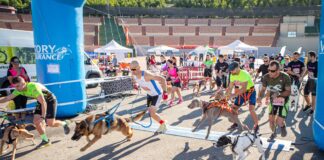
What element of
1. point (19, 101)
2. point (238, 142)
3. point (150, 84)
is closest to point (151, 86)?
point (150, 84)

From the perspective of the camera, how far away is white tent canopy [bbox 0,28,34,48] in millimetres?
12180

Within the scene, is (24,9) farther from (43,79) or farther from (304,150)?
(304,150)

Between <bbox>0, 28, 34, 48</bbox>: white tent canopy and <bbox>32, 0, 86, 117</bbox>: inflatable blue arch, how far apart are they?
4.92 m

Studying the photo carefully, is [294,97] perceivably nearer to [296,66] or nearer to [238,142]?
[296,66]

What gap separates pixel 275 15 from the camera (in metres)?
62.5

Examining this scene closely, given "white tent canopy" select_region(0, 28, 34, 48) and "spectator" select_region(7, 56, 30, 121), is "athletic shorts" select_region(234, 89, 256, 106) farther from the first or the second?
"white tent canopy" select_region(0, 28, 34, 48)

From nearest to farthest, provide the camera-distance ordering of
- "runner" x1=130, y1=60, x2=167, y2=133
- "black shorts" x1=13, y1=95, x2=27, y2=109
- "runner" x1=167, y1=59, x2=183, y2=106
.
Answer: "runner" x1=130, y1=60, x2=167, y2=133 < "black shorts" x1=13, y1=95, x2=27, y2=109 < "runner" x1=167, y1=59, x2=183, y2=106

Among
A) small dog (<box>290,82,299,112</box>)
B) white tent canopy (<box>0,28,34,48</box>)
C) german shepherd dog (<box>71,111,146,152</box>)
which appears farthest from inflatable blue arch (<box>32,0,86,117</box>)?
small dog (<box>290,82,299,112</box>)

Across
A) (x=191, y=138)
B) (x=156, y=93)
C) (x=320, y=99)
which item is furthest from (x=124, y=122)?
(x=320, y=99)

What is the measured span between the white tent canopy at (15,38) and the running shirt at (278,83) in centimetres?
1077

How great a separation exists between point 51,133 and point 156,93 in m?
2.88

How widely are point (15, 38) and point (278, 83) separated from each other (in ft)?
36.5

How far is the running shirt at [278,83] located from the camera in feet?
20.2

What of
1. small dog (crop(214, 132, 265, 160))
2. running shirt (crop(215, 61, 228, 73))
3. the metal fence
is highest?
the metal fence
